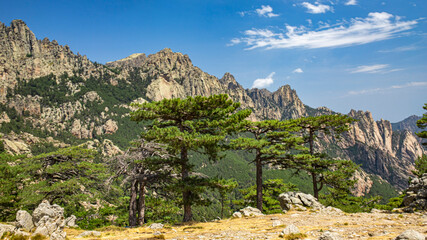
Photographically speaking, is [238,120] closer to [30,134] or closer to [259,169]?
[259,169]

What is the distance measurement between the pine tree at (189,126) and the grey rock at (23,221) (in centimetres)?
660

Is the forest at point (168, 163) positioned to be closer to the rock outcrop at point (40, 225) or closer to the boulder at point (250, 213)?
the boulder at point (250, 213)

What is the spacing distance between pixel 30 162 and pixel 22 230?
14808 mm

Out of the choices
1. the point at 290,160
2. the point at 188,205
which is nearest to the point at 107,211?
the point at 188,205

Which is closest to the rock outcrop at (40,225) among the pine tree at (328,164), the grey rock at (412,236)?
the grey rock at (412,236)

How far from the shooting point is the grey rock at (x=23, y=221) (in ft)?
30.8

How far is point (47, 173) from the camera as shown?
2020cm

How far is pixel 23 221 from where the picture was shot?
31.2ft

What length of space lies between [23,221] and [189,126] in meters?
9.27

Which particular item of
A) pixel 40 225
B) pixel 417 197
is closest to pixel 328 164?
pixel 417 197

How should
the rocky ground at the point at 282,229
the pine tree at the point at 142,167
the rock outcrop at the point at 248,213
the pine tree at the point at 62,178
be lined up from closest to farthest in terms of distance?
1. the rocky ground at the point at 282,229
2. the pine tree at the point at 142,167
3. the rock outcrop at the point at 248,213
4. the pine tree at the point at 62,178

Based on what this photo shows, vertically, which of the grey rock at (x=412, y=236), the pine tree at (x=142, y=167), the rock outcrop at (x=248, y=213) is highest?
the pine tree at (x=142, y=167)

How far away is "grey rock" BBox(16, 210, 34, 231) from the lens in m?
9.39

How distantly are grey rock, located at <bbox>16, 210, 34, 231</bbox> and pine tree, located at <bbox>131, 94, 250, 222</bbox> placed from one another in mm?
6600
